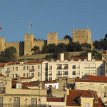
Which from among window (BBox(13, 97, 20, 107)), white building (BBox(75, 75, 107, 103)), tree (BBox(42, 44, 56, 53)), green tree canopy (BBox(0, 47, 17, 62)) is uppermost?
tree (BBox(42, 44, 56, 53))

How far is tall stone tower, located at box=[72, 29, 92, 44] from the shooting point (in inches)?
5645

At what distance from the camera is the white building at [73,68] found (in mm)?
98069

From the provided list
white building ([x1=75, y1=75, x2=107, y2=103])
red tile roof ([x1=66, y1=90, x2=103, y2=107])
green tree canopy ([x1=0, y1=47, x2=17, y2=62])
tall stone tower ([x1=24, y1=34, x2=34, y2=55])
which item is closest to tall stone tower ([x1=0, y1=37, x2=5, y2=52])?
tall stone tower ([x1=24, y1=34, x2=34, y2=55])

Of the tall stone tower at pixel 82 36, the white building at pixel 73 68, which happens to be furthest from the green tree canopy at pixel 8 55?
the white building at pixel 73 68

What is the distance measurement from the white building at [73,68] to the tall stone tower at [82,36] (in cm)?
4156

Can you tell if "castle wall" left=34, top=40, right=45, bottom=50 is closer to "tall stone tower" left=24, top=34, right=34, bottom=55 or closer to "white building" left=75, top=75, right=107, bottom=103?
"tall stone tower" left=24, top=34, right=34, bottom=55

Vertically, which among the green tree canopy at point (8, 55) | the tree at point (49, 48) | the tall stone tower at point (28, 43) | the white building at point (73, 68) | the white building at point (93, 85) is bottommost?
the white building at point (93, 85)

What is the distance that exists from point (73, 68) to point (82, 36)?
4555 centimetres

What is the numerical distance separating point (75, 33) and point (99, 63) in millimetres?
47453

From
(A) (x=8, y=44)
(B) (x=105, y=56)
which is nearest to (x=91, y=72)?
(B) (x=105, y=56)

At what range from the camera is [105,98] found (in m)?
50.3

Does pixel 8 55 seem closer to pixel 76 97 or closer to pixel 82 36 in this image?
pixel 82 36

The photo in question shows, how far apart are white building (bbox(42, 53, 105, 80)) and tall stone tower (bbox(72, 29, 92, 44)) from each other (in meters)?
41.6

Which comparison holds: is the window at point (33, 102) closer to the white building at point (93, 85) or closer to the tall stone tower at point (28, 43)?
the white building at point (93, 85)
